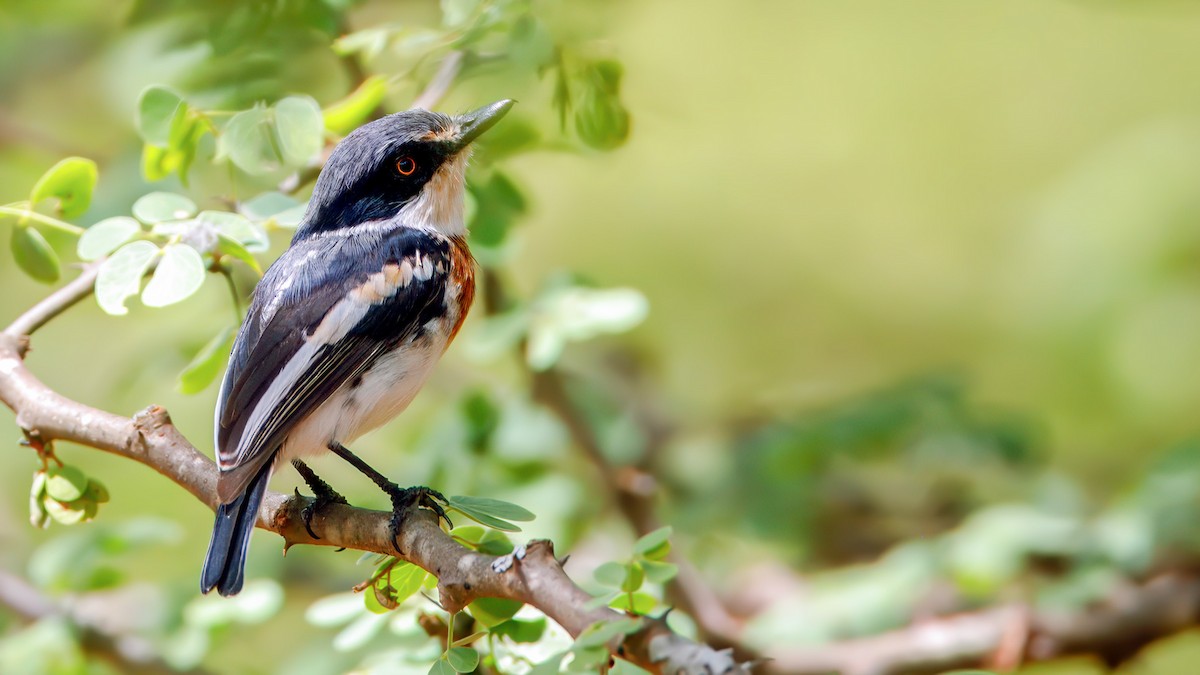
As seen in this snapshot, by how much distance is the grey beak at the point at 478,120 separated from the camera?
250 centimetres

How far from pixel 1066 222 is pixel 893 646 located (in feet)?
7.03

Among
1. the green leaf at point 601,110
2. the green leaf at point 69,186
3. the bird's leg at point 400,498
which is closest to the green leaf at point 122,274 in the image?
the green leaf at point 69,186

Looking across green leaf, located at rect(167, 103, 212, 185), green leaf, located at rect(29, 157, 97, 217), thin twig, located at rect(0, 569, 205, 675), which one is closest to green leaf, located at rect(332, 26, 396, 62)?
green leaf, located at rect(167, 103, 212, 185)

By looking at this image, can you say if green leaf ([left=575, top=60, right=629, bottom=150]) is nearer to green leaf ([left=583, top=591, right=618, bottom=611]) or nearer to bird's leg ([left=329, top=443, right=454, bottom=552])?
bird's leg ([left=329, top=443, right=454, bottom=552])

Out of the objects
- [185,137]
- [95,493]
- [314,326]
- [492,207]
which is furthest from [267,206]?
[95,493]

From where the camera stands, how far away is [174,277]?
80.1 inches

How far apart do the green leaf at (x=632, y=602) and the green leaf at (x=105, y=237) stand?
116cm

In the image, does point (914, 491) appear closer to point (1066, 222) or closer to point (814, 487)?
point (814, 487)

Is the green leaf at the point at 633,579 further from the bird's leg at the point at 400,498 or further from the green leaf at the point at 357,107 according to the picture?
the green leaf at the point at 357,107

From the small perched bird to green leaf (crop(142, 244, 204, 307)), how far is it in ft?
0.80

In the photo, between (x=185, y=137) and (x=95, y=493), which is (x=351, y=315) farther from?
(x=95, y=493)

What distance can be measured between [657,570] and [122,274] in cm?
110

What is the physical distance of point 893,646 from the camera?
11.4 feet

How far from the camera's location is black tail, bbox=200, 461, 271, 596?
201 centimetres
